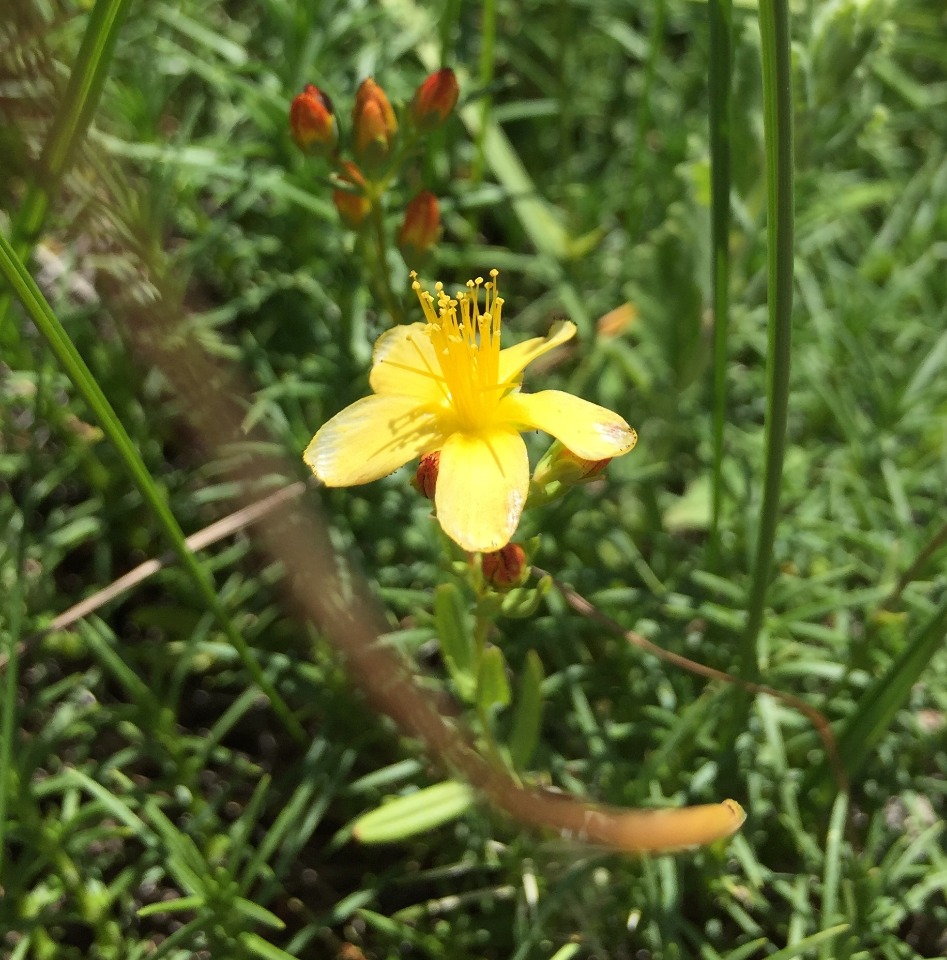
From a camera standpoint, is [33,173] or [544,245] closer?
[33,173]

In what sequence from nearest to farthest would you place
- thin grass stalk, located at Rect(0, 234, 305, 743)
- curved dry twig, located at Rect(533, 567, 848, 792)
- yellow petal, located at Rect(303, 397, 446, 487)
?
thin grass stalk, located at Rect(0, 234, 305, 743) → yellow petal, located at Rect(303, 397, 446, 487) → curved dry twig, located at Rect(533, 567, 848, 792)

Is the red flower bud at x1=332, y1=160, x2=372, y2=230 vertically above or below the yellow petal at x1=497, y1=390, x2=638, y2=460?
above

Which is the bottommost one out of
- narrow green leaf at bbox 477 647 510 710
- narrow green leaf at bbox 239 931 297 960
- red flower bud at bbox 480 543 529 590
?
narrow green leaf at bbox 239 931 297 960

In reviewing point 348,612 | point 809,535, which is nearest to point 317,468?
point 348,612

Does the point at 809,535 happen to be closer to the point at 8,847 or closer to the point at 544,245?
the point at 544,245

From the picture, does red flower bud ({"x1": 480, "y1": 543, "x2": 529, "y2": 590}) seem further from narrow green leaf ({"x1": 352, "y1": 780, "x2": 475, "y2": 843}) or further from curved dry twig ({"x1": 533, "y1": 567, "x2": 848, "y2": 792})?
narrow green leaf ({"x1": 352, "y1": 780, "x2": 475, "y2": 843})

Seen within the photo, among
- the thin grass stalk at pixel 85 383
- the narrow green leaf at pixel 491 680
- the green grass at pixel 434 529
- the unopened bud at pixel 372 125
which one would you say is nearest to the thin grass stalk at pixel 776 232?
the green grass at pixel 434 529

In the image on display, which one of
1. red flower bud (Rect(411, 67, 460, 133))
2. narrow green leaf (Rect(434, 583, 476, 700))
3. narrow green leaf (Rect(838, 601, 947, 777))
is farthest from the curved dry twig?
red flower bud (Rect(411, 67, 460, 133))

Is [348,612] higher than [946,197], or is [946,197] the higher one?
[946,197]
